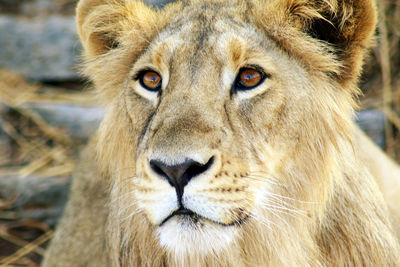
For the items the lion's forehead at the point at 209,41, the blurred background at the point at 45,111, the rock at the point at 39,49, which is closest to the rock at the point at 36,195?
the blurred background at the point at 45,111

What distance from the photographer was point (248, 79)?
270 cm

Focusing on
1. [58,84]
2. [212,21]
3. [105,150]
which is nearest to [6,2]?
[58,84]

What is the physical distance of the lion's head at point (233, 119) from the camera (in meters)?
2.40

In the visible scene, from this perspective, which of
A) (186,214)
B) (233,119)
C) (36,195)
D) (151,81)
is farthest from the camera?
(36,195)

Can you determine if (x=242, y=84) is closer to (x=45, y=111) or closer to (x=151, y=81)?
(x=151, y=81)

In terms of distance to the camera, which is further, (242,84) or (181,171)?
(242,84)

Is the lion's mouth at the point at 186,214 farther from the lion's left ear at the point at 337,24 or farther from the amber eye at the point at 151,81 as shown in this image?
the lion's left ear at the point at 337,24

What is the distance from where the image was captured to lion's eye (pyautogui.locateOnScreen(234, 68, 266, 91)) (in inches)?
106

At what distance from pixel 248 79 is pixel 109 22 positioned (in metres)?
1.02

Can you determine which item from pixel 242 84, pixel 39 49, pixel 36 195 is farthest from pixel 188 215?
pixel 39 49

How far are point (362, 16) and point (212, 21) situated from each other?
725 millimetres

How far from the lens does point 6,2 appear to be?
Answer: 20.7ft

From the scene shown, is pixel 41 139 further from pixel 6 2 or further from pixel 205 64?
pixel 205 64

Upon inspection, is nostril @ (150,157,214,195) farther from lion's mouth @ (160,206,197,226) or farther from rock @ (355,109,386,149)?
rock @ (355,109,386,149)
